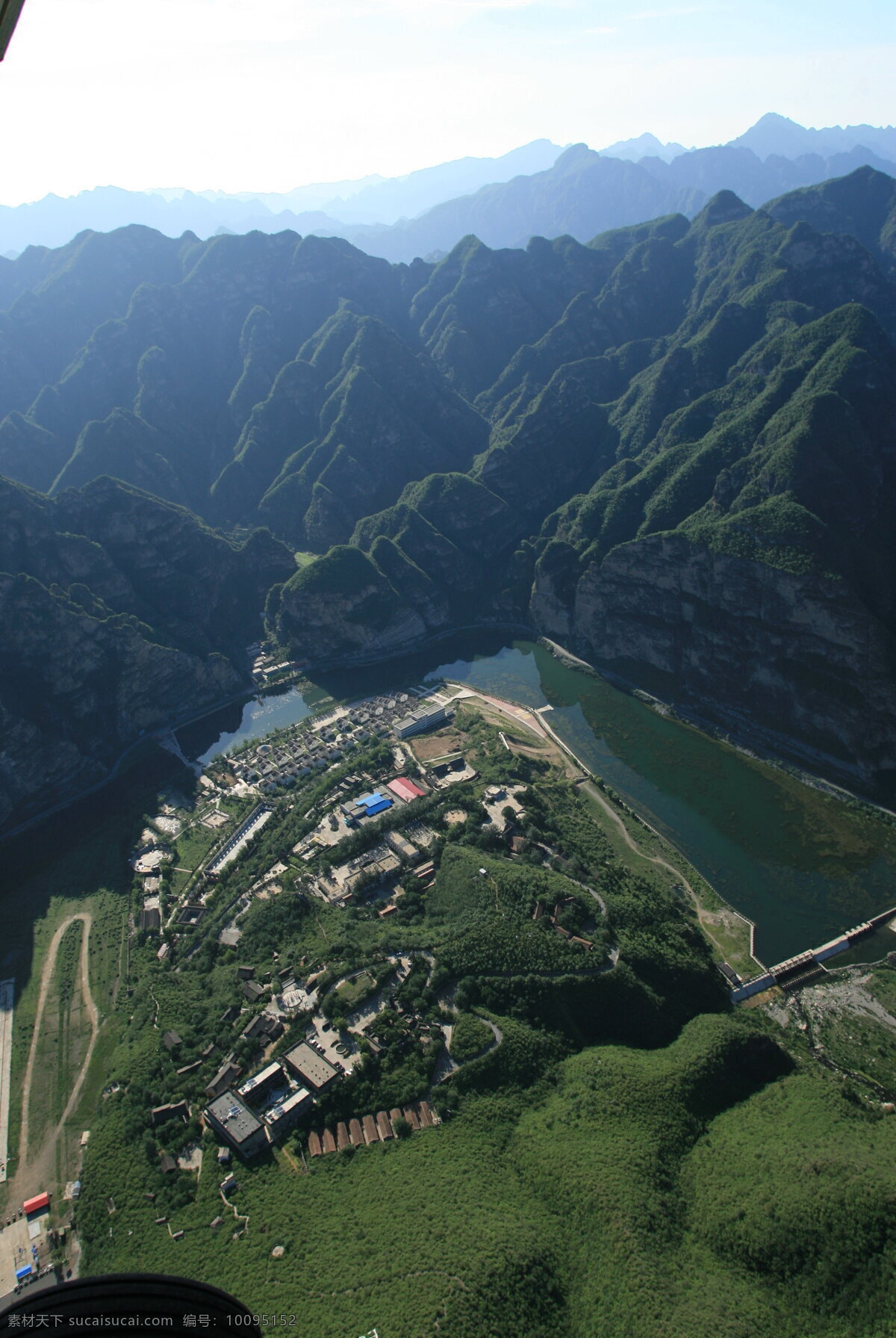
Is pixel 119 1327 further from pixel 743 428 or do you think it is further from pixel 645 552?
pixel 743 428

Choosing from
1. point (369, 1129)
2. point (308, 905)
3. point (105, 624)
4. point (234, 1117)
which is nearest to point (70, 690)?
point (105, 624)

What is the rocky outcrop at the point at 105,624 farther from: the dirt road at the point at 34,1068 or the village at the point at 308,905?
the dirt road at the point at 34,1068

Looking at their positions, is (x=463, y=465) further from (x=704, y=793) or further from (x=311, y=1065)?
(x=311, y=1065)

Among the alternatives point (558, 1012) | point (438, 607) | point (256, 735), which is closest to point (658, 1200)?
point (558, 1012)

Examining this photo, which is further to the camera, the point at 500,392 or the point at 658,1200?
the point at 500,392

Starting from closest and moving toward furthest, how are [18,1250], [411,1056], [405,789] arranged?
1. [18,1250]
2. [411,1056]
3. [405,789]

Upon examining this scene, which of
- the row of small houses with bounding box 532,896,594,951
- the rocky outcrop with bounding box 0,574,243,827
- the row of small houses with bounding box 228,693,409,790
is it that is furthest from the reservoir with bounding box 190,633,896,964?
the row of small houses with bounding box 532,896,594,951
